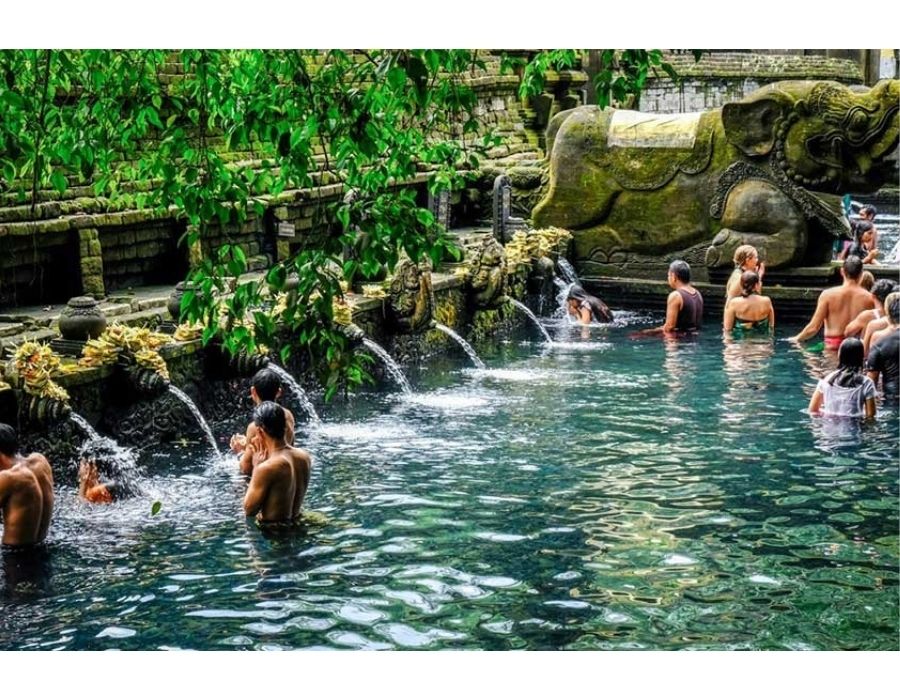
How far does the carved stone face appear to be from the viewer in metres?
17.5

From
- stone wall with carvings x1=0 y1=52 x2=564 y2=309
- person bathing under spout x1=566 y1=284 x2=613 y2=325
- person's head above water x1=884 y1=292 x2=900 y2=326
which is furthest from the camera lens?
person bathing under spout x1=566 y1=284 x2=613 y2=325

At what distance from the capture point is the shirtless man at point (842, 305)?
14844 mm

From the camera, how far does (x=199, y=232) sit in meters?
7.14

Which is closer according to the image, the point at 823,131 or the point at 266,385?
the point at 266,385

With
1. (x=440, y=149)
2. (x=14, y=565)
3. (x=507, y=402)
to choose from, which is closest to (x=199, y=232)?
Result: (x=440, y=149)

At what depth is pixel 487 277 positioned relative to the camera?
17.2 metres

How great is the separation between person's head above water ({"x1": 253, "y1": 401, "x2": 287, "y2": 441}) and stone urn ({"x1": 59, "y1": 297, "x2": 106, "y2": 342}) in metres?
2.75

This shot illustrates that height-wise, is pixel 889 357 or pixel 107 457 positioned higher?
pixel 889 357

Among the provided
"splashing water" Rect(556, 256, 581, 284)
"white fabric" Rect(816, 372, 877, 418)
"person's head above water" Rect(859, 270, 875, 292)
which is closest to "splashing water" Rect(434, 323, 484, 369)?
"splashing water" Rect(556, 256, 581, 284)

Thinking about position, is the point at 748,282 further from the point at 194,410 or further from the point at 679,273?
the point at 194,410

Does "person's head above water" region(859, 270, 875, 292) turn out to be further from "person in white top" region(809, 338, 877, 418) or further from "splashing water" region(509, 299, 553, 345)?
"splashing water" region(509, 299, 553, 345)

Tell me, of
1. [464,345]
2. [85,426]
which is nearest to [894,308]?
[464,345]

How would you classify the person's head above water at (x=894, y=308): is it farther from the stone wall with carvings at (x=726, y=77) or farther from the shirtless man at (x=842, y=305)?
the stone wall with carvings at (x=726, y=77)

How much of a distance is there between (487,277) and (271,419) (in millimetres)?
8254
